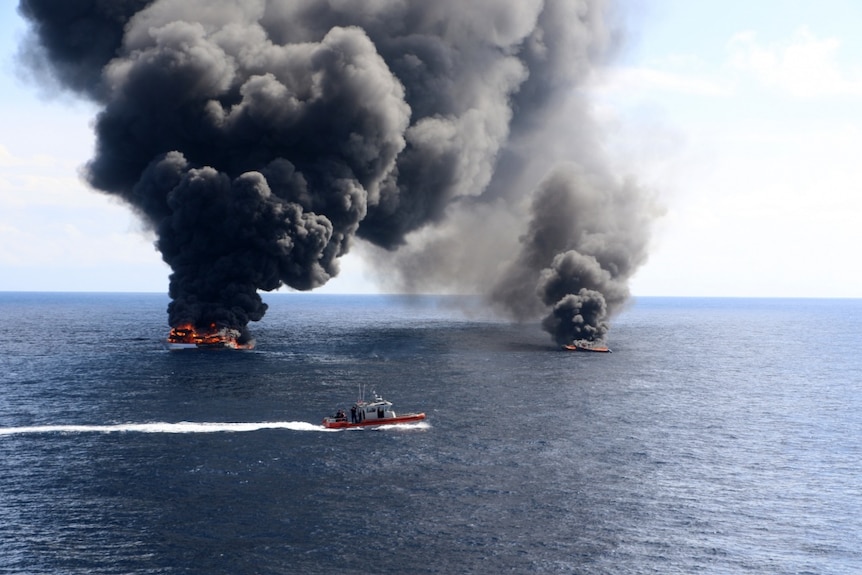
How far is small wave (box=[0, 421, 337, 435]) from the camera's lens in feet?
308

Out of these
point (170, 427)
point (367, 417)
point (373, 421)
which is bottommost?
point (170, 427)

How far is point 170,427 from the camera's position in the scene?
95188 mm

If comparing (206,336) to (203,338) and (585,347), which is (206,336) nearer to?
(203,338)

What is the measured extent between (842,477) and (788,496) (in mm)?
10772

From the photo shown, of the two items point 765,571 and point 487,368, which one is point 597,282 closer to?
point 487,368

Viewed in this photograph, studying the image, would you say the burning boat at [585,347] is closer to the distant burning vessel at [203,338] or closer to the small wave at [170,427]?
the distant burning vessel at [203,338]

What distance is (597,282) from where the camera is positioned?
186 meters

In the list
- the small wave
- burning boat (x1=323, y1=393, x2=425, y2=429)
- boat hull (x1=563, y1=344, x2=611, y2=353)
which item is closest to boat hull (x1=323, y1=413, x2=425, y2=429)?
burning boat (x1=323, y1=393, x2=425, y2=429)

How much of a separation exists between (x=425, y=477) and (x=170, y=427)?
3501cm

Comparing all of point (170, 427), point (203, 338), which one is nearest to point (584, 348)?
point (203, 338)

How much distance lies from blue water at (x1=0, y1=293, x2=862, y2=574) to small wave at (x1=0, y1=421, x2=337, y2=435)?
15.8 inches

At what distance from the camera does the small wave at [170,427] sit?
308 feet

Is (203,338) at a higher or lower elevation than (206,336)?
lower

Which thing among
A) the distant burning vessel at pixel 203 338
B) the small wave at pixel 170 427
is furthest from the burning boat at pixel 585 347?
the small wave at pixel 170 427
